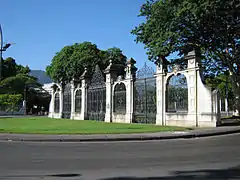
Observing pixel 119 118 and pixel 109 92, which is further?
pixel 109 92

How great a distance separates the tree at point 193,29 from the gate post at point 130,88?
1.85 metres

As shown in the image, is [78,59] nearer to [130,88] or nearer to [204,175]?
[130,88]

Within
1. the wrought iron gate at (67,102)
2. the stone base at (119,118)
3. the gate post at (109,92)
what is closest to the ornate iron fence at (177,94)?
the stone base at (119,118)

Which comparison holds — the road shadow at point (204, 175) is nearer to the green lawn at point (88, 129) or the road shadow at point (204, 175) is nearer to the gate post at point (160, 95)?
the green lawn at point (88, 129)

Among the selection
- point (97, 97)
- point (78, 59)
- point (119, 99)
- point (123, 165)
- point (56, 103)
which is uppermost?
point (78, 59)

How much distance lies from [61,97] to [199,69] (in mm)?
21210

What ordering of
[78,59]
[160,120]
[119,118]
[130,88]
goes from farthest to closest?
[78,59], [119,118], [130,88], [160,120]

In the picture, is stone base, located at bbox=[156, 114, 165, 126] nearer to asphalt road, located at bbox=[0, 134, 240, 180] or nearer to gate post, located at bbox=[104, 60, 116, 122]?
gate post, located at bbox=[104, 60, 116, 122]

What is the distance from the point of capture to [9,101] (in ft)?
195

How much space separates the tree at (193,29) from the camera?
18.8 meters

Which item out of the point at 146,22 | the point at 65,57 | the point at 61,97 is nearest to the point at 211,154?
the point at 146,22

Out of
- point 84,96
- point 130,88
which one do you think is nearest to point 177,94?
point 130,88

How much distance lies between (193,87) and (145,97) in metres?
4.55

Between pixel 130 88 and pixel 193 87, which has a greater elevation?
pixel 130 88
